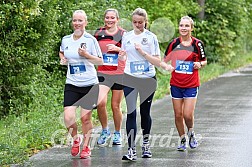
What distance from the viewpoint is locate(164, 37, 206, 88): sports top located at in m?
9.20

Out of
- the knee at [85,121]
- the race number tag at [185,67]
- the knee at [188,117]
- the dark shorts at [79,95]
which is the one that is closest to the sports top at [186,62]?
the race number tag at [185,67]

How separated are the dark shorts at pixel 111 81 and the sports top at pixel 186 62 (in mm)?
840

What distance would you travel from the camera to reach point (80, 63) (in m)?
8.66

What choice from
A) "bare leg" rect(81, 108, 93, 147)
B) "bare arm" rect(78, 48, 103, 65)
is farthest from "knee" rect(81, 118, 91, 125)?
"bare arm" rect(78, 48, 103, 65)

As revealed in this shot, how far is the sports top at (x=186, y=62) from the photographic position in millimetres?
9195

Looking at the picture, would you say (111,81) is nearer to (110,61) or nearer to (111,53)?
(110,61)

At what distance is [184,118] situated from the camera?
9.45 m

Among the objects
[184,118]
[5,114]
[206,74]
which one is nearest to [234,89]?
[206,74]

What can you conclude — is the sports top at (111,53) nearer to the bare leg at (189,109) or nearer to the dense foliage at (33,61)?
the bare leg at (189,109)

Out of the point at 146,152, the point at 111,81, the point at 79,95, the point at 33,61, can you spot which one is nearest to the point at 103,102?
the point at 111,81

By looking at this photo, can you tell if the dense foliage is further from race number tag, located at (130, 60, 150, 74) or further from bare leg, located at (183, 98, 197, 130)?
bare leg, located at (183, 98, 197, 130)

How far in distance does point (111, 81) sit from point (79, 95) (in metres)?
1.20

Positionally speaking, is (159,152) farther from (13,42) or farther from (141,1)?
(141,1)

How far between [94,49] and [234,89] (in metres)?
Answer: 10.6
